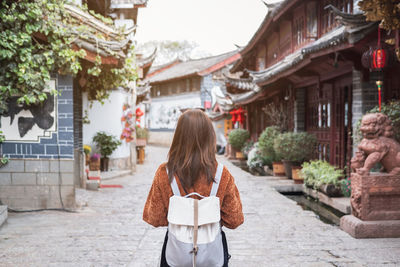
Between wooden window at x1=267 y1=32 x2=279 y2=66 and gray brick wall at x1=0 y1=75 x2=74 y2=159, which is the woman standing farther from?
wooden window at x1=267 y1=32 x2=279 y2=66

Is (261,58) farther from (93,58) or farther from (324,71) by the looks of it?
(93,58)

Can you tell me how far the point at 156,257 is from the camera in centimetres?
441

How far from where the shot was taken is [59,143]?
6.64 metres

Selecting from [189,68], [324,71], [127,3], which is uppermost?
[189,68]

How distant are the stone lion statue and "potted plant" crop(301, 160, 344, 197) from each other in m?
2.25

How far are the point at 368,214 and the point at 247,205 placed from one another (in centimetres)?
274

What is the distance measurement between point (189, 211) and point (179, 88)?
3024 cm

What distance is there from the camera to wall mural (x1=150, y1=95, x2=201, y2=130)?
1207 inches

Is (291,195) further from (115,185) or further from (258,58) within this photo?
A: (258,58)

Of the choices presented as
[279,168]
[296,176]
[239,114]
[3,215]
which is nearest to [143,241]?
[3,215]

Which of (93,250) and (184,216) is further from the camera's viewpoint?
(93,250)

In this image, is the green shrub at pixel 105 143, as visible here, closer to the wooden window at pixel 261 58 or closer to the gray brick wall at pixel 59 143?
the gray brick wall at pixel 59 143

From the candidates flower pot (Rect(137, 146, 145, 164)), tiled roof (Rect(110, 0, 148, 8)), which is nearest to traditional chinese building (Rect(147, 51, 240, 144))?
flower pot (Rect(137, 146, 145, 164))

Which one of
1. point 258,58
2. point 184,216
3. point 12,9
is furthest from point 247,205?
point 258,58
